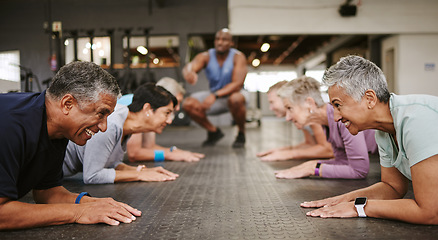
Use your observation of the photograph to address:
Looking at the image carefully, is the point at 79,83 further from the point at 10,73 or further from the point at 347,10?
the point at 347,10

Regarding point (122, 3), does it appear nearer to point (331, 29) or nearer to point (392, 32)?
point (331, 29)

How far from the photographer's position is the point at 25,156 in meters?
1.25

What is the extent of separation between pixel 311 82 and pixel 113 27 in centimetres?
704

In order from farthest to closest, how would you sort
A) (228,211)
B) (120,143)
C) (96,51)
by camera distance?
(96,51)
(120,143)
(228,211)

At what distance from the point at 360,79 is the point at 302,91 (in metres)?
1.23

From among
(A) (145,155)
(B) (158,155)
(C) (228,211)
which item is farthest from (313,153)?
(C) (228,211)

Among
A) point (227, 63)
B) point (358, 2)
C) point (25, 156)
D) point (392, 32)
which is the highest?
point (358, 2)

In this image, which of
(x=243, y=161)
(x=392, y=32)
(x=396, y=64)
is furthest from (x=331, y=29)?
(x=243, y=161)

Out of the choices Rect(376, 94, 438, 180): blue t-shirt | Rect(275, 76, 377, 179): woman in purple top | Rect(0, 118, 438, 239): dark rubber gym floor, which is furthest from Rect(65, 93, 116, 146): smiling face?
Rect(275, 76, 377, 179): woman in purple top

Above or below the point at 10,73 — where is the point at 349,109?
below

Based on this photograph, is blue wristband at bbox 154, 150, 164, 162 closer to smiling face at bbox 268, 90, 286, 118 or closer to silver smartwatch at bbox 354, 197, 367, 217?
smiling face at bbox 268, 90, 286, 118

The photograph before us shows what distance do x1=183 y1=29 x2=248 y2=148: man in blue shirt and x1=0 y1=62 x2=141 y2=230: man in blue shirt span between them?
10.3 feet

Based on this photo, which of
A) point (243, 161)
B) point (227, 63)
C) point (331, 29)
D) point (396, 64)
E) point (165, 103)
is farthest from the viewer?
point (396, 64)

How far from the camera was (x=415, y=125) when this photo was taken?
47.2 inches
